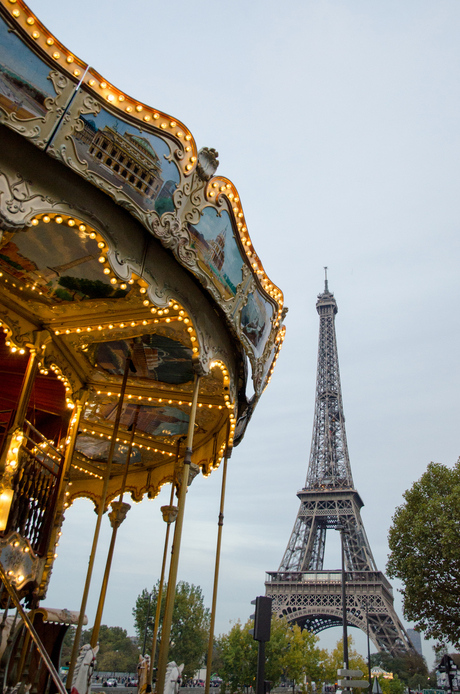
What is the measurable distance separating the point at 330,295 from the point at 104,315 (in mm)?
64504

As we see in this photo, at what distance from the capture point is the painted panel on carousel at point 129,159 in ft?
16.4

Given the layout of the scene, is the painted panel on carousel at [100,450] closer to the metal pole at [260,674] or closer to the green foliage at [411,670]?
the metal pole at [260,674]

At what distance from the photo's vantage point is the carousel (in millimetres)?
4777

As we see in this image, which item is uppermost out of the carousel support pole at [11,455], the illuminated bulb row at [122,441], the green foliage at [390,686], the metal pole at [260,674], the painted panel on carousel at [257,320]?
the painted panel on carousel at [257,320]

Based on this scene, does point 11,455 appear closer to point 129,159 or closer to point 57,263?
point 57,263

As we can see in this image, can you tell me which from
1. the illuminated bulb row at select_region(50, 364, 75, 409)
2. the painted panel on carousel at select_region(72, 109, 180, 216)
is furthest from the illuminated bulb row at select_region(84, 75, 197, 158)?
the illuminated bulb row at select_region(50, 364, 75, 409)

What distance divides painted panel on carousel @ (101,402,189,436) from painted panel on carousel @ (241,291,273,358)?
2772 millimetres

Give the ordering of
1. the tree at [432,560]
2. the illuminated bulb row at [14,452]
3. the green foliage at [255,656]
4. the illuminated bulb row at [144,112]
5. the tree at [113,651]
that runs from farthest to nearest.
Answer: the tree at [113,651]
the green foliage at [255,656]
the tree at [432,560]
the illuminated bulb row at [14,452]
the illuminated bulb row at [144,112]

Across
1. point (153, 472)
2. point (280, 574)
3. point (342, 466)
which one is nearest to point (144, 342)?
point (153, 472)

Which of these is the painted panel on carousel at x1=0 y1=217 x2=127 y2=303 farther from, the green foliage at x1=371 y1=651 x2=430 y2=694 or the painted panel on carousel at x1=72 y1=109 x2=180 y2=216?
the green foliage at x1=371 y1=651 x2=430 y2=694

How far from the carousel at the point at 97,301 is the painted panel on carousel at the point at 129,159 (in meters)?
0.02

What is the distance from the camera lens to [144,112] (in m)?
5.38

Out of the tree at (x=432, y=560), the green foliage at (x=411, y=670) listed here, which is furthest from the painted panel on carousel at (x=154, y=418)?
the green foliage at (x=411, y=670)

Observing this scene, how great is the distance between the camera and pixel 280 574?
42156 millimetres
